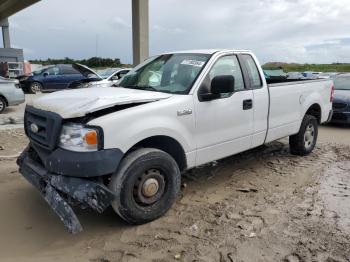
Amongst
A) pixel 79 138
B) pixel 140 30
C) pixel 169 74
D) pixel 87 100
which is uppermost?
pixel 140 30

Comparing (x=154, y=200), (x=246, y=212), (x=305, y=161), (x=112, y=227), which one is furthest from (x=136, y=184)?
(x=305, y=161)

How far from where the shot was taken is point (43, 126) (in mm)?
4016

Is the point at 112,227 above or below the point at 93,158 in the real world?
below

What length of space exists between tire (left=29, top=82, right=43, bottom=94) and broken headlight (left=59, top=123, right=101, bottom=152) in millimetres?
17525

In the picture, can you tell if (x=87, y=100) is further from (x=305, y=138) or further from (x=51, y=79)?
(x=51, y=79)

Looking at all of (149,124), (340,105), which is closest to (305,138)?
(149,124)

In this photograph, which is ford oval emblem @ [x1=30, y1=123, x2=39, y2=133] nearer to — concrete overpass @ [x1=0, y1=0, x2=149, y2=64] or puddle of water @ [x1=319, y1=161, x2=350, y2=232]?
puddle of water @ [x1=319, y1=161, x2=350, y2=232]

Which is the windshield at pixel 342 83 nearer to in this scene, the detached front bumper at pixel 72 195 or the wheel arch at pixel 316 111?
the wheel arch at pixel 316 111

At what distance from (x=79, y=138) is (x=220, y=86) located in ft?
5.72

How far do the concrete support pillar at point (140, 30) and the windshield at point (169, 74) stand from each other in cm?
973

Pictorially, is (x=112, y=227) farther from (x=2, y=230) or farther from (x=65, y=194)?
(x=2, y=230)

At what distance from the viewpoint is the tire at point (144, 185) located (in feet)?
12.5

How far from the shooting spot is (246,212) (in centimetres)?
447

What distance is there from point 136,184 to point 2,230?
1.52m
